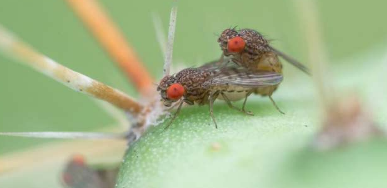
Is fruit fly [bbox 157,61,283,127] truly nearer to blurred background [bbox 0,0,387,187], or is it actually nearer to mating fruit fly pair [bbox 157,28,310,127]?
mating fruit fly pair [bbox 157,28,310,127]

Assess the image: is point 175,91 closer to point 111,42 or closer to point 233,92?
point 233,92

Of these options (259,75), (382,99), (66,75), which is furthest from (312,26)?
(382,99)

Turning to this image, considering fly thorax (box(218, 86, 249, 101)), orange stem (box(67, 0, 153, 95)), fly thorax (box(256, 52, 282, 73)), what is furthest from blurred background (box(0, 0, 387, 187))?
fly thorax (box(218, 86, 249, 101))

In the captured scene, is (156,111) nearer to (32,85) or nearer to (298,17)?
(298,17)

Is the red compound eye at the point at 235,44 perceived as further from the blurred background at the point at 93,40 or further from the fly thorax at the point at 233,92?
the blurred background at the point at 93,40

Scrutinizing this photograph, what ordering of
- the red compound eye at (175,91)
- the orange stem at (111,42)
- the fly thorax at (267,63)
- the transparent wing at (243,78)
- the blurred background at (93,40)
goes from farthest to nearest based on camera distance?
the blurred background at (93,40) → the orange stem at (111,42) → the fly thorax at (267,63) → the transparent wing at (243,78) → the red compound eye at (175,91)

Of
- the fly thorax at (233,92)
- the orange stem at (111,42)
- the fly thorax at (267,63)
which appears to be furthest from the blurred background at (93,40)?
the fly thorax at (233,92)

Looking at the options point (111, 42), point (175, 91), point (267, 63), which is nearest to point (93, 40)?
point (111, 42)
